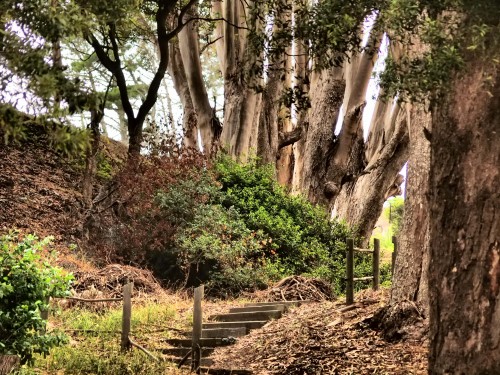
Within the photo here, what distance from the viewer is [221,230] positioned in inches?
556

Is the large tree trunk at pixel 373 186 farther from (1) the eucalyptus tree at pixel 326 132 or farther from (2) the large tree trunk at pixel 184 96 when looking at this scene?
(2) the large tree trunk at pixel 184 96

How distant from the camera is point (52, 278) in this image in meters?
7.46

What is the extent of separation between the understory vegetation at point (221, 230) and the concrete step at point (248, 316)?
2.23 m

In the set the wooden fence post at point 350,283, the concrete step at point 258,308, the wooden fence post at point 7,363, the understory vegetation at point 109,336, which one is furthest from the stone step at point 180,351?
the wooden fence post at point 7,363

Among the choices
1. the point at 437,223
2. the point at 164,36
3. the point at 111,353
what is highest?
the point at 164,36

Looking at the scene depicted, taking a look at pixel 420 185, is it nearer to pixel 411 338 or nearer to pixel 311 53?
pixel 411 338

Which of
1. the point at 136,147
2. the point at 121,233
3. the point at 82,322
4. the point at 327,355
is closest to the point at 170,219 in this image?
the point at 121,233

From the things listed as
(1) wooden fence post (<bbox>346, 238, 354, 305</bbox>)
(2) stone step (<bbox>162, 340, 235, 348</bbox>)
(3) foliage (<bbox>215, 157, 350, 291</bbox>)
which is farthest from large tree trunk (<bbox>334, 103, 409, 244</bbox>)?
(2) stone step (<bbox>162, 340, 235, 348</bbox>)

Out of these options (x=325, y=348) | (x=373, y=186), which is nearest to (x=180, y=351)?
(x=325, y=348)

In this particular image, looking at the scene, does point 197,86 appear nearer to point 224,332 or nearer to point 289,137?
point 289,137

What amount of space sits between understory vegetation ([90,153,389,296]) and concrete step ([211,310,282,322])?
2.23 metres

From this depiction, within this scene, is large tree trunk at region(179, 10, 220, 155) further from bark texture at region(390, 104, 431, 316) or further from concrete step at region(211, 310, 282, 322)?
bark texture at region(390, 104, 431, 316)

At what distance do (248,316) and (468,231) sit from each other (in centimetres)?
590

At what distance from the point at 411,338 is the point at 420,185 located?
1956 mm
